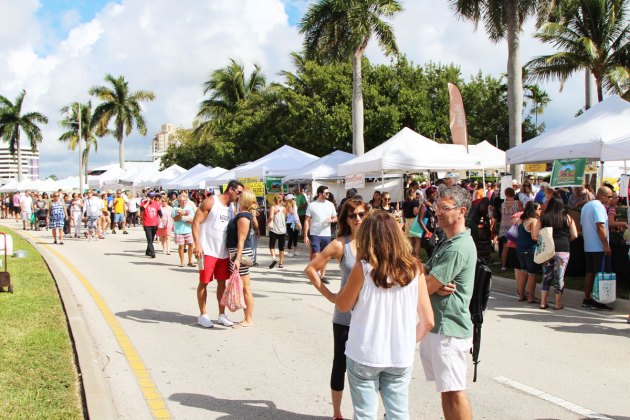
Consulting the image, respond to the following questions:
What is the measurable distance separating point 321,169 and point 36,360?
50.3 ft

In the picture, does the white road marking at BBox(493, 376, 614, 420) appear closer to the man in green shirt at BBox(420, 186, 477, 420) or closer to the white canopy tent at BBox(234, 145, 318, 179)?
the man in green shirt at BBox(420, 186, 477, 420)

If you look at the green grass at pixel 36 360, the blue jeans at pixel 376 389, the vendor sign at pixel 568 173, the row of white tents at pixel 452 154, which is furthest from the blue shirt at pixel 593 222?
the green grass at pixel 36 360

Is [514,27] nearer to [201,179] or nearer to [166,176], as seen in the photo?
[201,179]

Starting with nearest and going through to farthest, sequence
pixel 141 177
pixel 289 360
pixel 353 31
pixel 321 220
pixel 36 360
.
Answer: pixel 36 360, pixel 289 360, pixel 321 220, pixel 353 31, pixel 141 177

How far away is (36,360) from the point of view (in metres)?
5.98

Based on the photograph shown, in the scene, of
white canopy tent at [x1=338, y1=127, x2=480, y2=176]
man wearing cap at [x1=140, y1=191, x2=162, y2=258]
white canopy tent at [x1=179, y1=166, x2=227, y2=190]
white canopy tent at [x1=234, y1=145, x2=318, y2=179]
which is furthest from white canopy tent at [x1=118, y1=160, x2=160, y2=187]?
white canopy tent at [x1=338, y1=127, x2=480, y2=176]

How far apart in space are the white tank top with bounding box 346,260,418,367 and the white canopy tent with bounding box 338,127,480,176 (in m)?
12.7

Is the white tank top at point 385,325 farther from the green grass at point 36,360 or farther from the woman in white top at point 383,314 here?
the green grass at point 36,360

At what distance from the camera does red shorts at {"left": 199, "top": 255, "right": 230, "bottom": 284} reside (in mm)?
7688

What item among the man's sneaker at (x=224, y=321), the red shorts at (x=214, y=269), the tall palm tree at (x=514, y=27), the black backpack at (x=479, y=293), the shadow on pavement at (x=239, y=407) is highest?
the tall palm tree at (x=514, y=27)

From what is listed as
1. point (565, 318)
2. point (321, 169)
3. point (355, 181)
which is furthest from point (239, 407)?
point (321, 169)

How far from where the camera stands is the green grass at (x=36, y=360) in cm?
473

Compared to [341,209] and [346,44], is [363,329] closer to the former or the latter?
[341,209]

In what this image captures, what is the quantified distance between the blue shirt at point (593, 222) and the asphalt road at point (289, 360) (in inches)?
39.2
